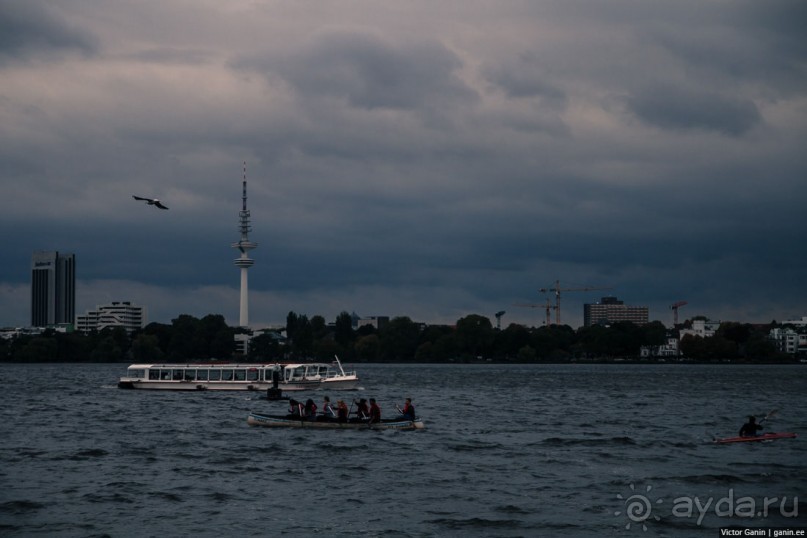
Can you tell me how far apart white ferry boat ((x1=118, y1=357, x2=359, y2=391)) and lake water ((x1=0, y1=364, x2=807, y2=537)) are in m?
28.3

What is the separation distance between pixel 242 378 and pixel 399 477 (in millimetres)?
77747

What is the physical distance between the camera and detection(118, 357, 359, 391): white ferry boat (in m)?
118

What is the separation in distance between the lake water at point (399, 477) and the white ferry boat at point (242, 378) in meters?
28.3

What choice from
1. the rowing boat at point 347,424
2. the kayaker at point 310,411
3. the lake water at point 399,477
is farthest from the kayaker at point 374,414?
the kayaker at point 310,411

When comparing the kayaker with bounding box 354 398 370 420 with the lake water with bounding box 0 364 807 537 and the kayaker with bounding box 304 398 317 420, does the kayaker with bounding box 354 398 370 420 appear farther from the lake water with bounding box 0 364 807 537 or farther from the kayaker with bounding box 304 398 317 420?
the kayaker with bounding box 304 398 317 420

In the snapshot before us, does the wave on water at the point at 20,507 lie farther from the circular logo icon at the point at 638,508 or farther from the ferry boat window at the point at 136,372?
the ferry boat window at the point at 136,372

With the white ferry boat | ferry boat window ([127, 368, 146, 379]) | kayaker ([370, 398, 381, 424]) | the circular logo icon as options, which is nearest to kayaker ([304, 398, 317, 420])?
kayaker ([370, 398, 381, 424])

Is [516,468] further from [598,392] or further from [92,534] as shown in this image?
[598,392]

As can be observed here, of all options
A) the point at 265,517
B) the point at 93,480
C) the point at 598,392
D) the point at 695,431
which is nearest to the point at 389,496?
the point at 265,517

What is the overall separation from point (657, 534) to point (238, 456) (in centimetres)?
2745

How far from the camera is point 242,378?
126875 millimetres

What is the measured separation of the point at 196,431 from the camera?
241ft

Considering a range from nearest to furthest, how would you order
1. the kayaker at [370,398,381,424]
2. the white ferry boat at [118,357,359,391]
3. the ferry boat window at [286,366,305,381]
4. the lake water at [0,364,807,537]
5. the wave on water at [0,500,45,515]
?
the lake water at [0,364,807,537], the wave on water at [0,500,45,515], the kayaker at [370,398,381,424], the white ferry boat at [118,357,359,391], the ferry boat window at [286,366,305,381]

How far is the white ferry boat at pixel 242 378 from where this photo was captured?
118312mm
